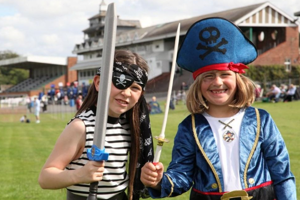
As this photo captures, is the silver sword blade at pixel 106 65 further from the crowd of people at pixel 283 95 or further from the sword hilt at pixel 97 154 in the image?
the crowd of people at pixel 283 95

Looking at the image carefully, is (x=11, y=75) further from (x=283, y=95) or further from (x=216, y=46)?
(x=216, y=46)

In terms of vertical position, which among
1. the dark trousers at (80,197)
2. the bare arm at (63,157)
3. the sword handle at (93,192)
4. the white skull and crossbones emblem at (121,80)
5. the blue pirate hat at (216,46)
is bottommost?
the dark trousers at (80,197)

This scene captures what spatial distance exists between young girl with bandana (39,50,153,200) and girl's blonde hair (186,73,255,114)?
1.00 ft

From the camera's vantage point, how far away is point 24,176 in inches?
337

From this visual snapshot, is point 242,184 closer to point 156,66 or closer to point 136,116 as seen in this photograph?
point 136,116

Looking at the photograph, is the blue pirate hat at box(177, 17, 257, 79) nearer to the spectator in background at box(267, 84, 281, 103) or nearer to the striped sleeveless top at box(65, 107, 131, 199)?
the striped sleeveless top at box(65, 107, 131, 199)

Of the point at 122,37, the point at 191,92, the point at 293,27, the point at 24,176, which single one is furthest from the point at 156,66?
the point at 191,92

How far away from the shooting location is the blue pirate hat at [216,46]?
3.03 metres

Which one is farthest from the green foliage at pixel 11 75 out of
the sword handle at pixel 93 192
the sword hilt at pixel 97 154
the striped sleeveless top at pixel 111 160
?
the sword hilt at pixel 97 154

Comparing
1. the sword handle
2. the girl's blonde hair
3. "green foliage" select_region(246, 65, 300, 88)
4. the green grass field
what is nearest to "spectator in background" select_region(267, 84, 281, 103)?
the green grass field

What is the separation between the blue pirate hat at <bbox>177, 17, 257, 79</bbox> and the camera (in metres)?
3.03

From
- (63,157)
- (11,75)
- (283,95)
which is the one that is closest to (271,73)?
(283,95)

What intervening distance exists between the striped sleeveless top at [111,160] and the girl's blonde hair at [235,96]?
1.55ft

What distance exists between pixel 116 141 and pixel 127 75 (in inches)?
16.0
